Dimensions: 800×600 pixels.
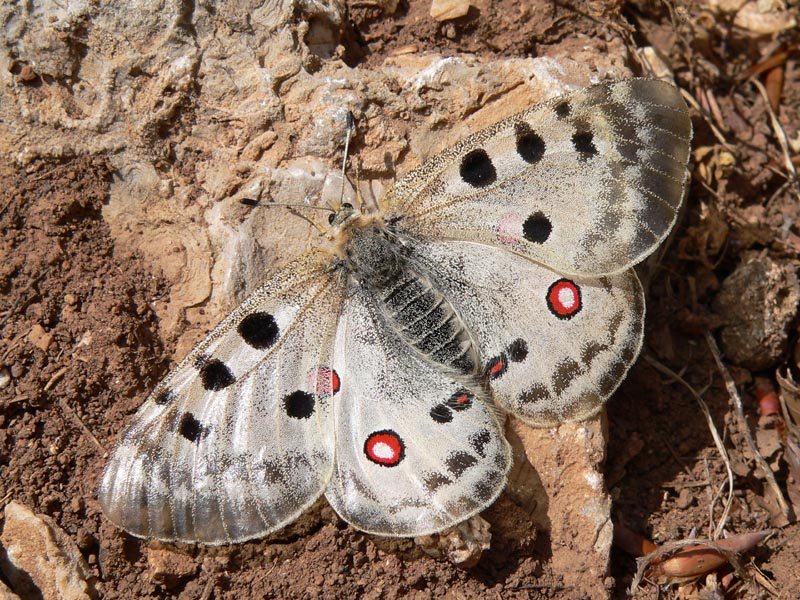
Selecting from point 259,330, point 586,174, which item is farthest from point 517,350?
point 259,330

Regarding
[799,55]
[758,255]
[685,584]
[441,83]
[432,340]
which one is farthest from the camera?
[799,55]

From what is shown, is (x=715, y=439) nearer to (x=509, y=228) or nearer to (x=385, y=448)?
(x=509, y=228)

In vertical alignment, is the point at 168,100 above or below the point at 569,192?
above

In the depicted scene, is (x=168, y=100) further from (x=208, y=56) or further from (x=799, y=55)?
(x=799, y=55)

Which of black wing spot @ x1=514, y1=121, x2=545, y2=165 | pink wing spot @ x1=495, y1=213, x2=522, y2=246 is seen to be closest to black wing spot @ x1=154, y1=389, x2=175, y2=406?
pink wing spot @ x1=495, y1=213, x2=522, y2=246

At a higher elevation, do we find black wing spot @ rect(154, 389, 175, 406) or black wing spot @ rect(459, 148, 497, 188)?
black wing spot @ rect(154, 389, 175, 406)

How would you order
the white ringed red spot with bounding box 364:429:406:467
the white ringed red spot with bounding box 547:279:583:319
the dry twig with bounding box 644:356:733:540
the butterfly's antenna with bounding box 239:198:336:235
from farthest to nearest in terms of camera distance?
1. the dry twig with bounding box 644:356:733:540
2. the butterfly's antenna with bounding box 239:198:336:235
3. the white ringed red spot with bounding box 547:279:583:319
4. the white ringed red spot with bounding box 364:429:406:467

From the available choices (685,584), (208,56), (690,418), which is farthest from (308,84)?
(685,584)

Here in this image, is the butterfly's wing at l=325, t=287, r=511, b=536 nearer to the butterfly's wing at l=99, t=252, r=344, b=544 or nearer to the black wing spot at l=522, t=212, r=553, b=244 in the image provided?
the butterfly's wing at l=99, t=252, r=344, b=544

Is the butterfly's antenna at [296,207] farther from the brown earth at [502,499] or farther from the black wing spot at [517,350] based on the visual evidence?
the black wing spot at [517,350]
